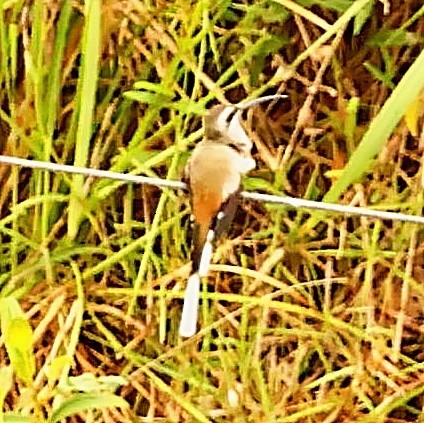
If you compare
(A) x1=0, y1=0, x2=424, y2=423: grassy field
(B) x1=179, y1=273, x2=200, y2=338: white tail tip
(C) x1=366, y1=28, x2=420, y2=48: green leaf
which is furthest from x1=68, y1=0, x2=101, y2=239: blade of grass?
(C) x1=366, y1=28, x2=420, y2=48: green leaf

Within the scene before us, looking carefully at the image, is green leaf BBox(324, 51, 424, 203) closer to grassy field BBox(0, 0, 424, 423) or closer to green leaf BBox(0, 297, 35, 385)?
grassy field BBox(0, 0, 424, 423)

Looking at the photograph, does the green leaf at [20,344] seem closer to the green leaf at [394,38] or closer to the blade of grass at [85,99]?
the blade of grass at [85,99]

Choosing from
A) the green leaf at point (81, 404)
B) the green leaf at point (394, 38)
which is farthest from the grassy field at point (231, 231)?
the green leaf at point (81, 404)

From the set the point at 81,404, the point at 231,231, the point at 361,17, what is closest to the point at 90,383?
the point at 81,404

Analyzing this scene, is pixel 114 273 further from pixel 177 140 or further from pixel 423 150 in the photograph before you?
pixel 423 150

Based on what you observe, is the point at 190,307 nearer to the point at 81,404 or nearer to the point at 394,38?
the point at 81,404
